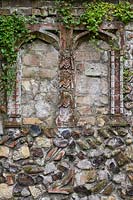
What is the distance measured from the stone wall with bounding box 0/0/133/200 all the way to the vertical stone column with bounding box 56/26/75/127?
0.04ft

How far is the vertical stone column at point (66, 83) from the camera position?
23.9ft

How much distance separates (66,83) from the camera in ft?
24.0

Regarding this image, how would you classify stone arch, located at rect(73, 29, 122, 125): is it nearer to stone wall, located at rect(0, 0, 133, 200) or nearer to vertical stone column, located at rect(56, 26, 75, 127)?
stone wall, located at rect(0, 0, 133, 200)

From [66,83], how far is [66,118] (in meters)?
0.42

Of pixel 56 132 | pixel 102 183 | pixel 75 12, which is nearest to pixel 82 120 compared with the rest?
pixel 56 132

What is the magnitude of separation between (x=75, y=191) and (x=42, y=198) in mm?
400

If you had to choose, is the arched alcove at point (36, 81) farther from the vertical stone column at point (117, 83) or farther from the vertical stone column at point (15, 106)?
the vertical stone column at point (117, 83)

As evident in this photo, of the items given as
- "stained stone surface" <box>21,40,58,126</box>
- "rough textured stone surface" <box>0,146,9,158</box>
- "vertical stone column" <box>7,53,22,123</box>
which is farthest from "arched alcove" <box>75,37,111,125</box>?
"rough textured stone surface" <box>0,146,9,158</box>

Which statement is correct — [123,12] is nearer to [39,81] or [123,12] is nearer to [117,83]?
[117,83]

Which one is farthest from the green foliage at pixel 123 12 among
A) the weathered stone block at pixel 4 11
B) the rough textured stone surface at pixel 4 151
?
the rough textured stone surface at pixel 4 151

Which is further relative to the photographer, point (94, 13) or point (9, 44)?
point (94, 13)

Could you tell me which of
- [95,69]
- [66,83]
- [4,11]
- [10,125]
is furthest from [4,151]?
[4,11]

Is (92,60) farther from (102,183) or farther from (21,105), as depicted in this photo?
(102,183)

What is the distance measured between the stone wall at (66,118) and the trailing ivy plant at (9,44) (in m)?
0.10
